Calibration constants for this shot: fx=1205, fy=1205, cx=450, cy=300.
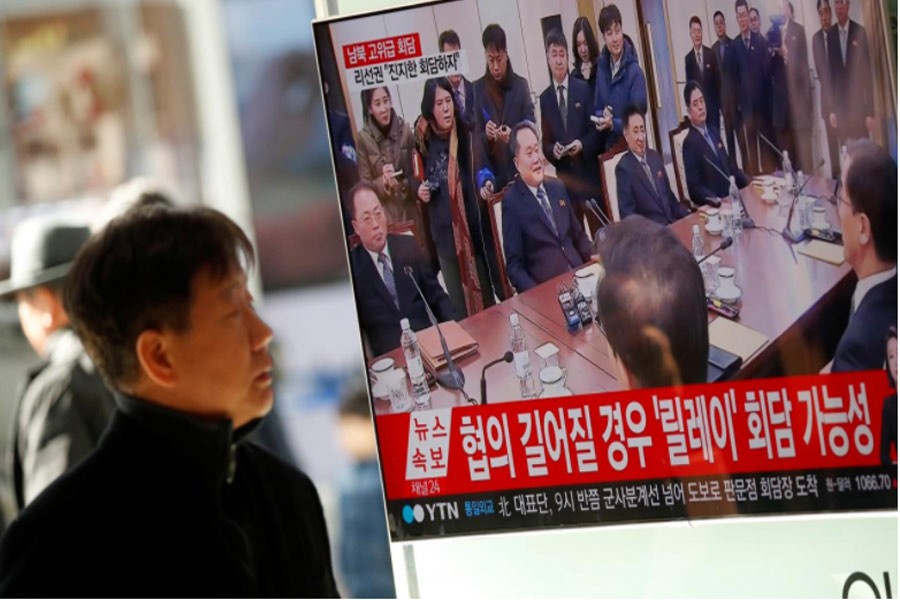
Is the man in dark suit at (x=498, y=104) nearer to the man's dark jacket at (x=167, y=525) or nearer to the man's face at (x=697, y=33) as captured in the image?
the man's face at (x=697, y=33)

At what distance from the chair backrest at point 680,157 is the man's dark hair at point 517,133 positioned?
0.42ft

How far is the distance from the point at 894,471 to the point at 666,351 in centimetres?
22

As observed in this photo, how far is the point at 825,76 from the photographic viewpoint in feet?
3.38

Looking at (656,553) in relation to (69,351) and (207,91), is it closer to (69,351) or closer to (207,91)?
(69,351)

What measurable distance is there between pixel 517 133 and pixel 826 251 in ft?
0.99

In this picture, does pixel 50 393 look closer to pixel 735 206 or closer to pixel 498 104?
pixel 498 104

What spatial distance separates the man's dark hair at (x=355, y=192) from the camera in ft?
3.89

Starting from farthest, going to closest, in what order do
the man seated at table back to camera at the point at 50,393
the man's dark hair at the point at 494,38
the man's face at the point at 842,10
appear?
the man seated at table back to camera at the point at 50,393, the man's dark hair at the point at 494,38, the man's face at the point at 842,10

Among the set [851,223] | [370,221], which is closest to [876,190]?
[851,223]

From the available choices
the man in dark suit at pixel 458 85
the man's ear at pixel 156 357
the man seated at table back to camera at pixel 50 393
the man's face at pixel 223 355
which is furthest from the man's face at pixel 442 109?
the man seated at table back to camera at pixel 50 393

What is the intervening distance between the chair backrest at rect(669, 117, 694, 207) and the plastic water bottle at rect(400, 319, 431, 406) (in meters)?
0.30

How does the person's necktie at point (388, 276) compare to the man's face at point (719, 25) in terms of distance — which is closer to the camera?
Result: the man's face at point (719, 25)

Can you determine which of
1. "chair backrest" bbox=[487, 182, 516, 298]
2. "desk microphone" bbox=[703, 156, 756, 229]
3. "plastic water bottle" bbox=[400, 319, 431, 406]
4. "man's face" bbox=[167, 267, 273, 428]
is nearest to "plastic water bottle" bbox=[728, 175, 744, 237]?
"desk microphone" bbox=[703, 156, 756, 229]

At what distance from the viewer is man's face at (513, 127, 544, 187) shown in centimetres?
Answer: 113
